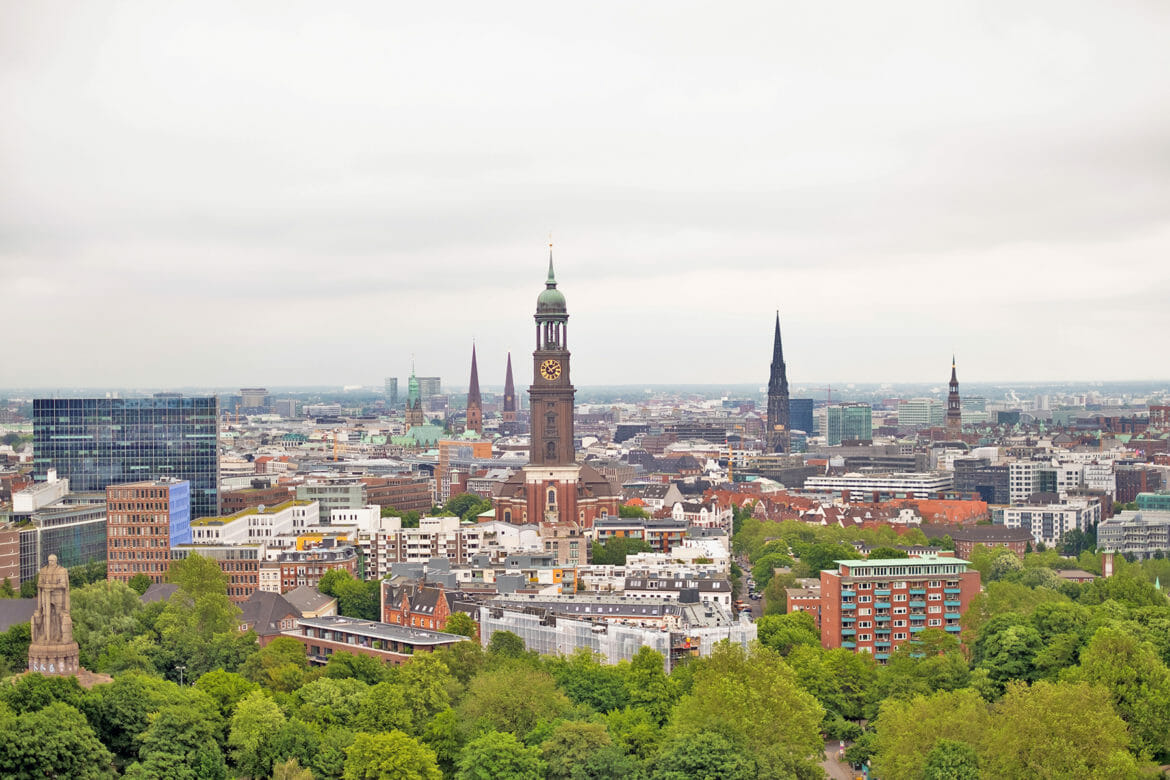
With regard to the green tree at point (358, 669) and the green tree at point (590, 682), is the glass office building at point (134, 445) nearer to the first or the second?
the green tree at point (358, 669)

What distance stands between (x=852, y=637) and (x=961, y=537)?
5611cm

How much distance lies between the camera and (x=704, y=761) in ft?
224

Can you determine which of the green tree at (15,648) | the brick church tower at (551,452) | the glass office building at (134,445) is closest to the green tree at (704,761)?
the green tree at (15,648)

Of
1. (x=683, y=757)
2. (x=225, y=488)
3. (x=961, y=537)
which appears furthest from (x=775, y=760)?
(x=225, y=488)

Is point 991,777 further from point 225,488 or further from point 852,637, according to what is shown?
point 225,488

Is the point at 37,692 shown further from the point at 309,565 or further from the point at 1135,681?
the point at 309,565

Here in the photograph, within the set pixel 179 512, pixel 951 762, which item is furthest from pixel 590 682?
pixel 179 512

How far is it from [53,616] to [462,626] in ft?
72.9

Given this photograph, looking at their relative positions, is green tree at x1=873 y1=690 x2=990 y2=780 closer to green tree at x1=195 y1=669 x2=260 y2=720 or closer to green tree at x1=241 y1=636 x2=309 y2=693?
green tree at x1=195 y1=669 x2=260 y2=720

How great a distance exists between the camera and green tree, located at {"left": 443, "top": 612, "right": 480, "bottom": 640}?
96.4m

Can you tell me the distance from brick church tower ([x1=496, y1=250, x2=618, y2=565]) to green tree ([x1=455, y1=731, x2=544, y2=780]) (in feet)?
241

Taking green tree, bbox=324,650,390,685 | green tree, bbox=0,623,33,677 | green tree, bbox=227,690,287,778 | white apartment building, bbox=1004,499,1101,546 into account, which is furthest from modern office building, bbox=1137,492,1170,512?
green tree, bbox=227,690,287,778

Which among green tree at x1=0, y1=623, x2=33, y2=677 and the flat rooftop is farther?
the flat rooftop

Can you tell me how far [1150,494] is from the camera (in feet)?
599
